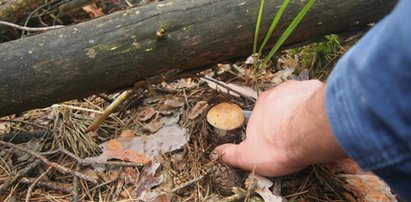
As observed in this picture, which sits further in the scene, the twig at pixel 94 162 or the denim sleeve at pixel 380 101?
the twig at pixel 94 162

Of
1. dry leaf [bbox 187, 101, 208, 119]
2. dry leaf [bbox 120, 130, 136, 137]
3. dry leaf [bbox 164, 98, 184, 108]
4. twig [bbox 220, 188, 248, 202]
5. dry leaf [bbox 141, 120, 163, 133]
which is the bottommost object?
dry leaf [bbox 120, 130, 136, 137]

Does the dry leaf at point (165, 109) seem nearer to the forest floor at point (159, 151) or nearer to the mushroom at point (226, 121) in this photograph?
the forest floor at point (159, 151)

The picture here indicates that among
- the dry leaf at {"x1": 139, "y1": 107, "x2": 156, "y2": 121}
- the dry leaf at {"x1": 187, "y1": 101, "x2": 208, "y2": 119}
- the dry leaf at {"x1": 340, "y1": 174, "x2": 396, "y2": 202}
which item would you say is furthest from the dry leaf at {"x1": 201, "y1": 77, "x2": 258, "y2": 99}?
the dry leaf at {"x1": 340, "y1": 174, "x2": 396, "y2": 202}

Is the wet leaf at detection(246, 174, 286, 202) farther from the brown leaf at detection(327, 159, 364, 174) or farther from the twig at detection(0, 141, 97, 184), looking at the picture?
the twig at detection(0, 141, 97, 184)

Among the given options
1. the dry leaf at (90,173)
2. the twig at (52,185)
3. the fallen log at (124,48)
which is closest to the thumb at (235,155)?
the fallen log at (124,48)

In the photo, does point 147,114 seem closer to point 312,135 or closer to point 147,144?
point 147,144

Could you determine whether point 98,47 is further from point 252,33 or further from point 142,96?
point 252,33
